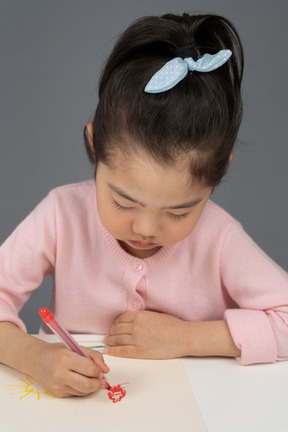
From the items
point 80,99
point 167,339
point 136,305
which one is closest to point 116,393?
point 167,339

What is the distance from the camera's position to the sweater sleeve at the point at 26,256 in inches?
41.3

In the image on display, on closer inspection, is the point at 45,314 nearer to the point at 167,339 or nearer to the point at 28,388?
the point at 28,388

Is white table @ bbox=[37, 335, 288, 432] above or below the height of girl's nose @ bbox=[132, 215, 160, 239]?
below

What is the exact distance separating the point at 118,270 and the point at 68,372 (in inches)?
10.9

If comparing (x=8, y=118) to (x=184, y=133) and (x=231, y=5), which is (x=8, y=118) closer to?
(x=231, y=5)

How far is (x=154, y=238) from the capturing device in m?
0.93

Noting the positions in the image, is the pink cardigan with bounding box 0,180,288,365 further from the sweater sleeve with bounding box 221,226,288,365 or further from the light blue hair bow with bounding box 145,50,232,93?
the light blue hair bow with bounding box 145,50,232,93

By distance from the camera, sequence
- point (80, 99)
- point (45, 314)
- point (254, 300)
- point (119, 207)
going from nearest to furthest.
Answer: point (45, 314) < point (119, 207) < point (254, 300) < point (80, 99)

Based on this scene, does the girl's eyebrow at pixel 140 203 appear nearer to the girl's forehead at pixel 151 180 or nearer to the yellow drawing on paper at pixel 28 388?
the girl's forehead at pixel 151 180

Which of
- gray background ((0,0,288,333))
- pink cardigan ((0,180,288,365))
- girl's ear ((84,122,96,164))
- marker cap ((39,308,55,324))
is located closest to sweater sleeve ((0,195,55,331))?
pink cardigan ((0,180,288,365))

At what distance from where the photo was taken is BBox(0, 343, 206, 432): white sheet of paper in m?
0.79

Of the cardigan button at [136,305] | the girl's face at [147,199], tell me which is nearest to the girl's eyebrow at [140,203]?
the girl's face at [147,199]

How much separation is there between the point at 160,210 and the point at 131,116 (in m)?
0.12

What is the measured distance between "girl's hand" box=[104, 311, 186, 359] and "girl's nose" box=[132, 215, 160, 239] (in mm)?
153
